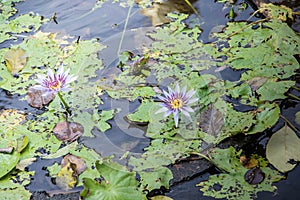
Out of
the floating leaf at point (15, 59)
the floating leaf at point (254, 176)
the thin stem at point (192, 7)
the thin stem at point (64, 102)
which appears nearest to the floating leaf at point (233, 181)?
the floating leaf at point (254, 176)

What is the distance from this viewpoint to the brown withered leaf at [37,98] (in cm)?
195

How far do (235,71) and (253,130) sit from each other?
0.34 metres

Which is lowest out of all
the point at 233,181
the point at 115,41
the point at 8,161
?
the point at 233,181

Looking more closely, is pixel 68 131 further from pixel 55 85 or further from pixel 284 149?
pixel 284 149

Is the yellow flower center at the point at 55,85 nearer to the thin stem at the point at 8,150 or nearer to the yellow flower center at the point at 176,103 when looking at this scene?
the thin stem at the point at 8,150

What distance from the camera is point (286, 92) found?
1820 mm

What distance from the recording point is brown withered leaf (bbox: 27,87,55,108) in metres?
1.95

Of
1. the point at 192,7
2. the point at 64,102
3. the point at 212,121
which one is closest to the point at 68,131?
the point at 64,102

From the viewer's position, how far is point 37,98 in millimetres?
1964

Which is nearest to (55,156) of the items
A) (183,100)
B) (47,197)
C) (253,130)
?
(47,197)

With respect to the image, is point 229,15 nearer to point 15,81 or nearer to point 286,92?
point 286,92

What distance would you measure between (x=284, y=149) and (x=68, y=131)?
78cm

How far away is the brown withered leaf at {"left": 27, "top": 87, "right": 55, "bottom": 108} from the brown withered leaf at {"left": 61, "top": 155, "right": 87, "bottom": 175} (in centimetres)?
32

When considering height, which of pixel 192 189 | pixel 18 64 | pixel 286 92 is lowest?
pixel 192 189
